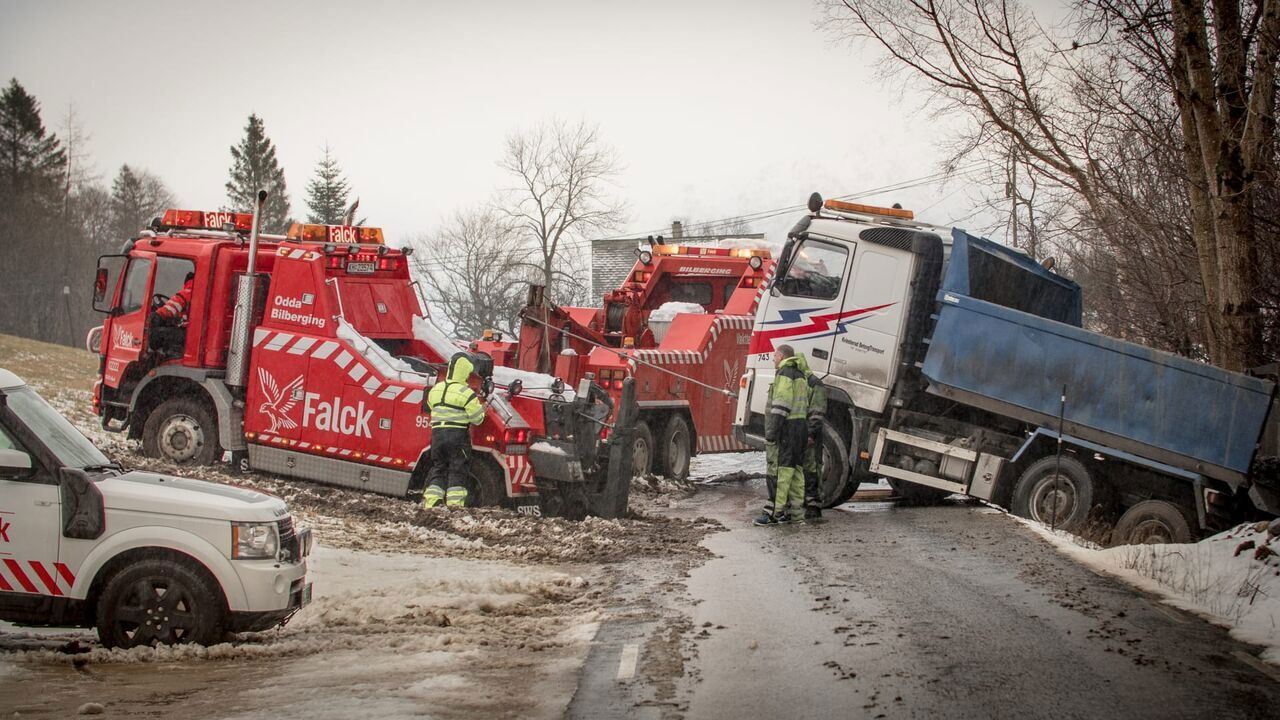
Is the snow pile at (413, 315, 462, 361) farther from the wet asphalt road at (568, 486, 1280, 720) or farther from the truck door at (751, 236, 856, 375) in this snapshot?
the wet asphalt road at (568, 486, 1280, 720)

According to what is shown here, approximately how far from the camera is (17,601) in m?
6.73

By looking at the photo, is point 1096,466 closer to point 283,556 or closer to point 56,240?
point 283,556

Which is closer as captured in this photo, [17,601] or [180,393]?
[17,601]

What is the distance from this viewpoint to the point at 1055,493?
12.2 meters

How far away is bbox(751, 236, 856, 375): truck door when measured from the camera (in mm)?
13930

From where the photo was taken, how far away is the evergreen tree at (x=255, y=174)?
210ft

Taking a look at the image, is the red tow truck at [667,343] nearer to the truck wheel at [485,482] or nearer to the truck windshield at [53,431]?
the truck wheel at [485,482]

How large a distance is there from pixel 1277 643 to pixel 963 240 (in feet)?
21.8

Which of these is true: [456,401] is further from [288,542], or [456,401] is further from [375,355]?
[288,542]

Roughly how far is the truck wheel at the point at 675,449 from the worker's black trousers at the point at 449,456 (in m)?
5.50

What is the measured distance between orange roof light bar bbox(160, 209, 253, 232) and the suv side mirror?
8.22 m

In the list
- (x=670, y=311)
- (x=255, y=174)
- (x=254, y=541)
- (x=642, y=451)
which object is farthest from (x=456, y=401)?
(x=255, y=174)

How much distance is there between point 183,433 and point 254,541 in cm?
722

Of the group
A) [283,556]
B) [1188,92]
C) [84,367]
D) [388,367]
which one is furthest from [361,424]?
[84,367]
